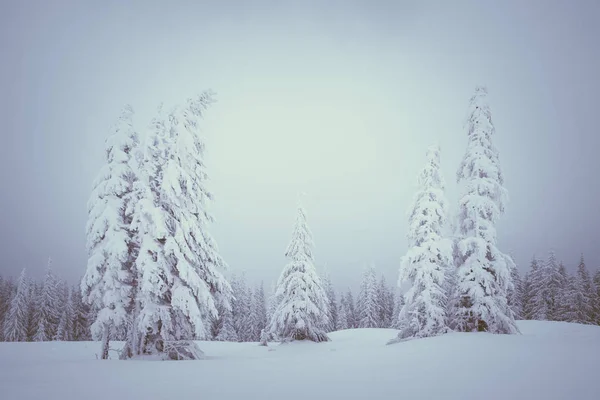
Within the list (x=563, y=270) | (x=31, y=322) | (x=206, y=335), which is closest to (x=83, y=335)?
(x=31, y=322)

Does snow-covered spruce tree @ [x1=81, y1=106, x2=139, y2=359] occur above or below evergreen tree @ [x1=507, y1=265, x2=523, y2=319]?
above

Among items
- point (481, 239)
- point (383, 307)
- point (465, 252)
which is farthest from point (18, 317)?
point (383, 307)

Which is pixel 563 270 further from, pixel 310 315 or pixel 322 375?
pixel 322 375

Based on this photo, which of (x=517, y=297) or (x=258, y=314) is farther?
(x=258, y=314)

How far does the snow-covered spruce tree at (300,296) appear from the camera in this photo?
27672 mm

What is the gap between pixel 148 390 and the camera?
20.0ft

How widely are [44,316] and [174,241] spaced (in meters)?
54.5

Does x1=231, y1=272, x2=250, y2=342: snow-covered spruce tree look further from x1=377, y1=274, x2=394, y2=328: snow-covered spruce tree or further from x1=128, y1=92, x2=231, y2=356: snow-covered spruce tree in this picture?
x1=128, y1=92, x2=231, y2=356: snow-covered spruce tree

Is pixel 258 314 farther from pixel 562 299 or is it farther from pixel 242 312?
pixel 562 299

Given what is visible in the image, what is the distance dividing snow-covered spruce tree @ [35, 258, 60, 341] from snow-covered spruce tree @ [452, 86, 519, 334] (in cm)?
6049

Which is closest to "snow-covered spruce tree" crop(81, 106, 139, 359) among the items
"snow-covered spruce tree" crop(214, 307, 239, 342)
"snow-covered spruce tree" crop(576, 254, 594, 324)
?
"snow-covered spruce tree" crop(214, 307, 239, 342)

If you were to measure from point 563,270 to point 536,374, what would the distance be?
58798 mm

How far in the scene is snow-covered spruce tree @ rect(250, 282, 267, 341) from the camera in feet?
202

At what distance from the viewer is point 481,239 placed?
53.7 ft
